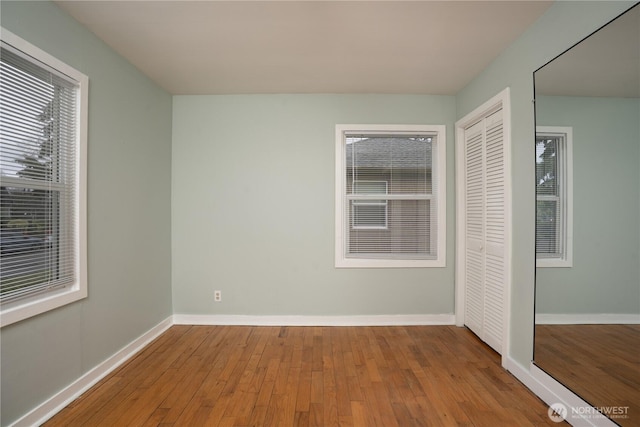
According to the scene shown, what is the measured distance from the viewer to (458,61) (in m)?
2.63

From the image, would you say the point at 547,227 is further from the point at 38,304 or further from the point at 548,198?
the point at 38,304

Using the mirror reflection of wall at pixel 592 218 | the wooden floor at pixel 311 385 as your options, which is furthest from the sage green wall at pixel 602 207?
the wooden floor at pixel 311 385

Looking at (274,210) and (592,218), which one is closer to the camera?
(592,218)

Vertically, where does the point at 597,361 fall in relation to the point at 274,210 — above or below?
below

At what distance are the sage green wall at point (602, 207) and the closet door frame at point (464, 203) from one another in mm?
407

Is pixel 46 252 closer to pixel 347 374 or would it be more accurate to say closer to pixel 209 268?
pixel 209 268

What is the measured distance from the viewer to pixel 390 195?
3.43 m

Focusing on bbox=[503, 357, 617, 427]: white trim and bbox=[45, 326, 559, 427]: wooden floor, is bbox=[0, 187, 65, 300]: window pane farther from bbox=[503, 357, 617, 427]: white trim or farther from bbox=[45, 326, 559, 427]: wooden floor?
bbox=[503, 357, 617, 427]: white trim

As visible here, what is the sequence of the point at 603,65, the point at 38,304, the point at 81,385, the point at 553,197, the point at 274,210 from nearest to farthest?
1. the point at 603,65
2. the point at 38,304
3. the point at 553,197
4. the point at 81,385
5. the point at 274,210

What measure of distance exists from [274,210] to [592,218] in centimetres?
270

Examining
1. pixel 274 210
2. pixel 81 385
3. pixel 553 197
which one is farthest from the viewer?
pixel 274 210

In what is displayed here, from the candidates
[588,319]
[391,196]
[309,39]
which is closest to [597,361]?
[588,319]

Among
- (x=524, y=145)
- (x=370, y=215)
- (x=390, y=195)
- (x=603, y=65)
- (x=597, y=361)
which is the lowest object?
(x=597, y=361)

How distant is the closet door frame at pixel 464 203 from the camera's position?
7.76ft
